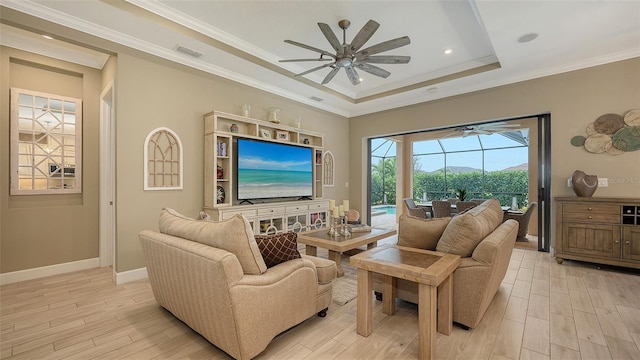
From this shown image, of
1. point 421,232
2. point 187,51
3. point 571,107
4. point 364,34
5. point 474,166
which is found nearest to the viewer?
point 421,232

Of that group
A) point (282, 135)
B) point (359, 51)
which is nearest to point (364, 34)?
point (359, 51)

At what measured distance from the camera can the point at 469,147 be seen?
8773 millimetres

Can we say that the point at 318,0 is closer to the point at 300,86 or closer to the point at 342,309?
the point at 300,86

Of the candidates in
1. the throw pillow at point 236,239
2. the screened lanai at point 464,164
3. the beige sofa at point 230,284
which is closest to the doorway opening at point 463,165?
the screened lanai at point 464,164

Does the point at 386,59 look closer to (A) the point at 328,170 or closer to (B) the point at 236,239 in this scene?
(B) the point at 236,239

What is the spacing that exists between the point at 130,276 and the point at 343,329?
2802 millimetres

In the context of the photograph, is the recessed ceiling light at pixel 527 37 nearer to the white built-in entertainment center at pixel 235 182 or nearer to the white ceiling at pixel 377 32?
the white ceiling at pixel 377 32

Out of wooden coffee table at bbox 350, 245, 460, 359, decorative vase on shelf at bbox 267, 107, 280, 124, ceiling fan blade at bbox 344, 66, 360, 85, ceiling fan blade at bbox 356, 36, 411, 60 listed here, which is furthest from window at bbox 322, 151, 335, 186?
wooden coffee table at bbox 350, 245, 460, 359

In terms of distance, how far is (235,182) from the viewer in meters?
4.35

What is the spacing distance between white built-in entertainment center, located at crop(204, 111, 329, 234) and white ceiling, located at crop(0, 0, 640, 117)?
0.81m

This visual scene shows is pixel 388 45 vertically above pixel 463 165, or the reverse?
pixel 388 45

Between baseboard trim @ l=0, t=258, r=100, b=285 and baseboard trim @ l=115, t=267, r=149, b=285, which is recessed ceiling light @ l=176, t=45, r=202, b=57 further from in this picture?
baseboard trim @ l=0, t=258, r=100, b=285

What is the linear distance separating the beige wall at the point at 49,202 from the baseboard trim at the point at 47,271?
0.05 meters

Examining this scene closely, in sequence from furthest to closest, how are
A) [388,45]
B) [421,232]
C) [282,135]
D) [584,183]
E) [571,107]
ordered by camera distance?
[282,135], [571,107], [584,183], [388,45], [421,232]
